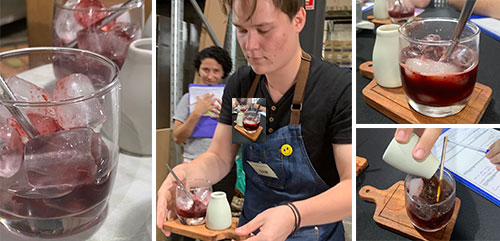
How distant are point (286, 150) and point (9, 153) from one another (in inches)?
11.4

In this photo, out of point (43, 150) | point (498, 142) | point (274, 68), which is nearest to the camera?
point (43, 150)

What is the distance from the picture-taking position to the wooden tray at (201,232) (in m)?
0.59

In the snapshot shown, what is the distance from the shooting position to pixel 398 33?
622 mm

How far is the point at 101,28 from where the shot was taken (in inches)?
29.8

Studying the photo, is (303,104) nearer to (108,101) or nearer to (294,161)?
(294,161)

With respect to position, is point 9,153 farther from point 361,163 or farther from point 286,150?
point 361,163

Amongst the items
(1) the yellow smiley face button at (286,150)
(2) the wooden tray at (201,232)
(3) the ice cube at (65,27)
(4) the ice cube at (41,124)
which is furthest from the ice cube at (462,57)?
(3) the ice cube at (65,27)

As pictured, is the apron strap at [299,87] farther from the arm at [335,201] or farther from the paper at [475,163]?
the paper at [475,163]

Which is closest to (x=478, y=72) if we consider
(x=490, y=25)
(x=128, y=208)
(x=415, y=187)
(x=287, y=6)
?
(x=490, y=25)

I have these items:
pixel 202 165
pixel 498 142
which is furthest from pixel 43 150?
pixel 498 142

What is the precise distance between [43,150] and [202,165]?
206 millimetres

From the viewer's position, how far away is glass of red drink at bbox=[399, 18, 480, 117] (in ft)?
1.82

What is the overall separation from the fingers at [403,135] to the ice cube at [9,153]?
1.46ft

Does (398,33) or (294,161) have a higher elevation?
(398,33)
